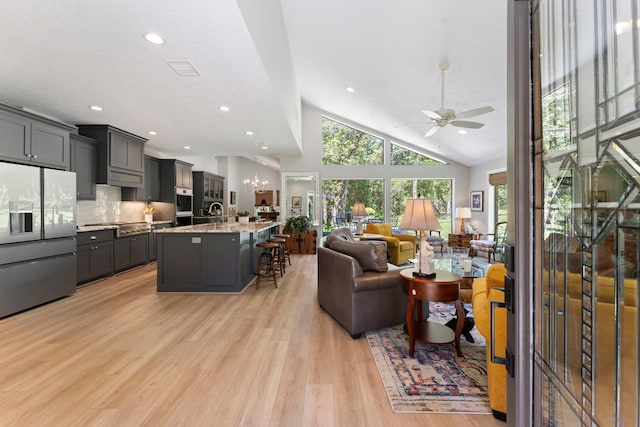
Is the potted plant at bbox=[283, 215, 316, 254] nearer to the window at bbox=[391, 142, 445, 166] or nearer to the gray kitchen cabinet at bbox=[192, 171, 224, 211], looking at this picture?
the gray kitchen cabinet at bbox=[192, 171, 224, 211]

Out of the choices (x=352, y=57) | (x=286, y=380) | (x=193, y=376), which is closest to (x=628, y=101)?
(x=286, y=380)

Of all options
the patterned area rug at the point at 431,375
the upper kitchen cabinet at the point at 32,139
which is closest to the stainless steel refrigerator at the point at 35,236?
the upper kitchen cabinet at the point at 32,139

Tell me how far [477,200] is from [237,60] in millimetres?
7226

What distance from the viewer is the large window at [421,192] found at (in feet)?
28.8

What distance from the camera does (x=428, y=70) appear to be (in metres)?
4.48

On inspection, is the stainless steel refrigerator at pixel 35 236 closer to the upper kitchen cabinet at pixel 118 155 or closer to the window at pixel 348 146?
the upper kitchen cabinet at pixel 118 155

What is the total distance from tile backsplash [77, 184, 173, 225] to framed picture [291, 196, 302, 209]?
3.13 m

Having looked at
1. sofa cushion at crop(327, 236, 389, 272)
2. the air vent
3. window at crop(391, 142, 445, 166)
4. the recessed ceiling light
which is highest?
window at crop(391, 142, 445, 166)

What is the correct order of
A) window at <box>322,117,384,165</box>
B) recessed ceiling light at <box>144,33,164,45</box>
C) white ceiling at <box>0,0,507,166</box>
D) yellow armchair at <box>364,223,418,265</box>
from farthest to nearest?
window at <box>322,117,384,165</box>
yellow armchair at <box>364,223,418,265</box>
recessed ceiling light at <box>144,33,164,45</box>
white ceiling at <box>0,0,507,166</box>

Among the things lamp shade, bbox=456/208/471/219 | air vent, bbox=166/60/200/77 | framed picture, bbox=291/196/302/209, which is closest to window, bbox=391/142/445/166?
lamp shade, bbox=456/208/471/219

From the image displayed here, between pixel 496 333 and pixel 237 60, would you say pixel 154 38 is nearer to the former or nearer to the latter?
pixel 237 60

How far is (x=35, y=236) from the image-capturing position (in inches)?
145

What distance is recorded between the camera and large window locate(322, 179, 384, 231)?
8781 mm

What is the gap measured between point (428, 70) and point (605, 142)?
4288 mm
